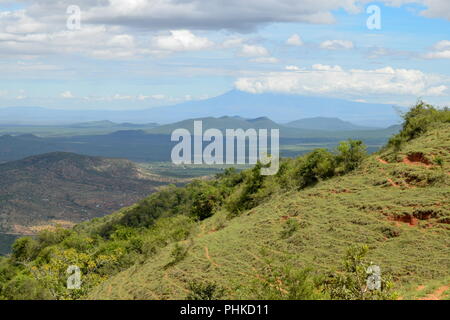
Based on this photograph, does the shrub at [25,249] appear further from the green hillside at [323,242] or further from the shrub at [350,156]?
the shrub at [350,156]

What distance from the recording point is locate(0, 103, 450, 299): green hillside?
1703 cm

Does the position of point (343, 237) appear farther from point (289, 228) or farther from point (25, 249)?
point (25, 249)

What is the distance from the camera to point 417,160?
95.5ft

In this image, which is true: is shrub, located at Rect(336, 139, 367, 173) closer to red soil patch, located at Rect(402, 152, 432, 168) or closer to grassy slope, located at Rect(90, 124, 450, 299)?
grassy slope, located at Rect(90, 124, 450, 299)

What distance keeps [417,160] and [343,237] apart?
30.2ft

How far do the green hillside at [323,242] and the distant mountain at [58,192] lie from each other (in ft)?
314

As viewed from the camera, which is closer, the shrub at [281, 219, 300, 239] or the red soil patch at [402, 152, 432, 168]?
the shrub at [281, 219, 300, 239]

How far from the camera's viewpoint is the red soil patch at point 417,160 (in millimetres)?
28275

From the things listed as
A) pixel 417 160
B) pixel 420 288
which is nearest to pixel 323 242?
pixel 420 288

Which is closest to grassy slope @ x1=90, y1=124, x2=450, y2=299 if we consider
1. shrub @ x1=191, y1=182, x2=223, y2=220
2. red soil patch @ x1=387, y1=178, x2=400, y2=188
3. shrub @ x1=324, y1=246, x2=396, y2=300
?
red soil patch @ x1=387, y1=178, x2=400, y2=188

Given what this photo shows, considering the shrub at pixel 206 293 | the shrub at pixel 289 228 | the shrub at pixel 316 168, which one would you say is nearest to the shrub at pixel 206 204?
the shrub at pixel 316 168

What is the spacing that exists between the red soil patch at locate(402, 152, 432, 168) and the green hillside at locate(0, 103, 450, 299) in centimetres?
7
